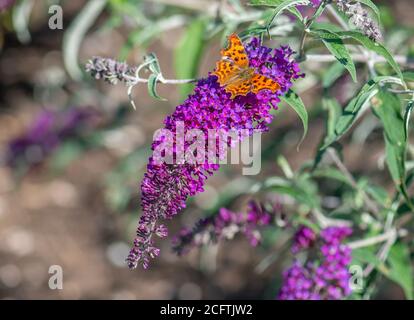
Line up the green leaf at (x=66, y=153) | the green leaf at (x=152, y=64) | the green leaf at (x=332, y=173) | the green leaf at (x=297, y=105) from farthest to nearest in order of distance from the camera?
1. the green leaf at (x=66, y=153)
2. the green leaf at (x=332, y=173)
3. the green leaf at (x=152, y=64)
4. the green leaf at (x=297, y=105)

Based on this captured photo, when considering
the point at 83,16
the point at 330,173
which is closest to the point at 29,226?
the point at 83,16

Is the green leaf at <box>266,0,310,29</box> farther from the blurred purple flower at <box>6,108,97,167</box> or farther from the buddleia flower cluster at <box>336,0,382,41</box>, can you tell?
the blurred purple flower at <box>6,108,97,167</box>

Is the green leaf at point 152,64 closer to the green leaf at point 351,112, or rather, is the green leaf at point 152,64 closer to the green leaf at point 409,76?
the green leaf at point 351,112

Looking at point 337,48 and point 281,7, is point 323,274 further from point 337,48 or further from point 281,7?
point 281,7

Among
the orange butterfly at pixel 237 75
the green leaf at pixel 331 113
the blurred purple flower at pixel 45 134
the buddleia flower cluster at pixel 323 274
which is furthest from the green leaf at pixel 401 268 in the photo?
the blurred purple flower at pixel 45 134

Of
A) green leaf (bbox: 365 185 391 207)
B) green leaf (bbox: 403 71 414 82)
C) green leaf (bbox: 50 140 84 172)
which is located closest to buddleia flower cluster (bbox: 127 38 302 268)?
green leaf (bbox: 403 71 414 82)
